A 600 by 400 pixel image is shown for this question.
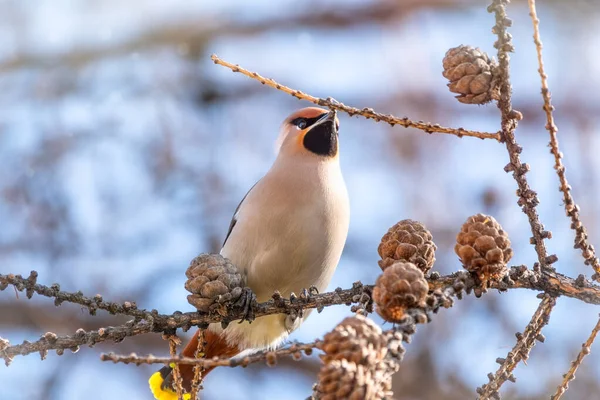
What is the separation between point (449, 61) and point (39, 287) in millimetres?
1089

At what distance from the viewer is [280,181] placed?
3.28 metres

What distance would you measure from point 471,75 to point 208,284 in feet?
2.97

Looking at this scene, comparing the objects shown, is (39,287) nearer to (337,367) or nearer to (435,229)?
(337,367)

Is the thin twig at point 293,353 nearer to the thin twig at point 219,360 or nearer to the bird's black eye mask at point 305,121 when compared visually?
the thin twig at point 219,360

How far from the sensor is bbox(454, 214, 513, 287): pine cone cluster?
177 centimetres

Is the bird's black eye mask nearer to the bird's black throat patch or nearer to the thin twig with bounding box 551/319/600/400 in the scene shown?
the bird's black throat patch

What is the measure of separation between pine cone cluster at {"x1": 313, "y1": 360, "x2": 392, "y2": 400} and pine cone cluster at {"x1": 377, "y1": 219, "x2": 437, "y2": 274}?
2.32 feet

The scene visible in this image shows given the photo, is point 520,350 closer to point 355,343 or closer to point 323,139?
point 355,343

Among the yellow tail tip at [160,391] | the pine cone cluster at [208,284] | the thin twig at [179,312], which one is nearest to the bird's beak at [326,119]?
the yellow tail tip at [160,391]

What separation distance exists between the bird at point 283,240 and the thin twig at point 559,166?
1.46 meters

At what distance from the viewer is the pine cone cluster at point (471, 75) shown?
Result: 1865mm

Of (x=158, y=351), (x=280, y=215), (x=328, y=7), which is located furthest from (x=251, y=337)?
(x=328, y=7)

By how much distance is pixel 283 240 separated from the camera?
314cm

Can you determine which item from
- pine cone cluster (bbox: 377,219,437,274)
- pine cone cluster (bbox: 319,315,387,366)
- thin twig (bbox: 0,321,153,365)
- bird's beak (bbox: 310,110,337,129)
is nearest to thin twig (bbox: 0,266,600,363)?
thin twig (bbox: 0,321,153,365)
